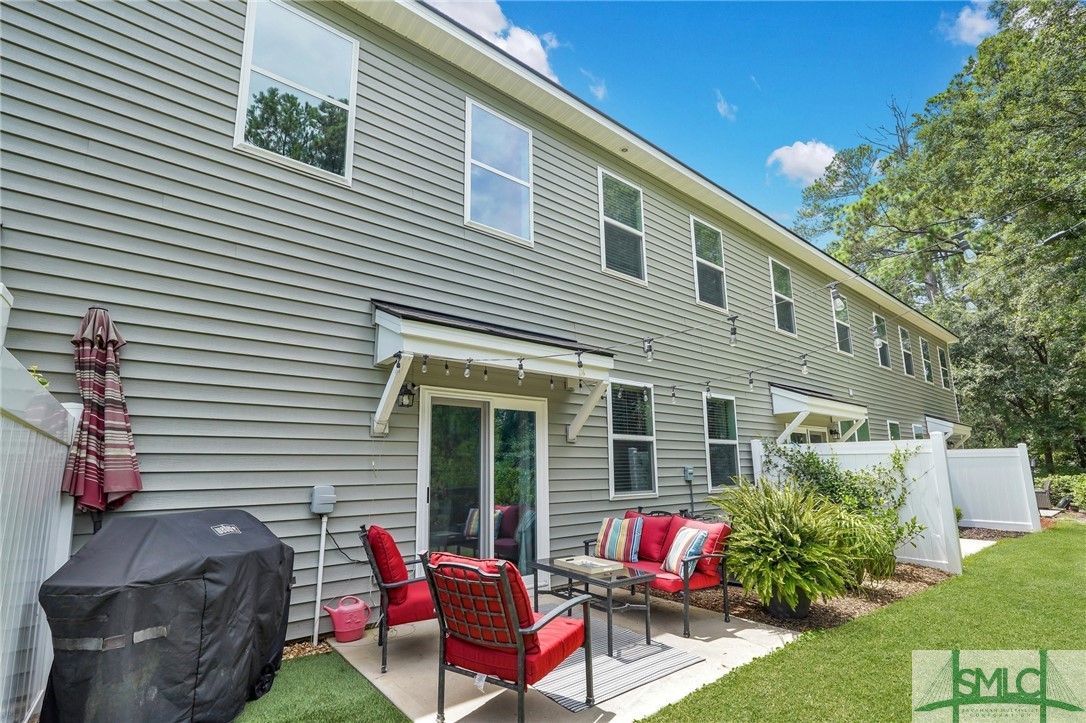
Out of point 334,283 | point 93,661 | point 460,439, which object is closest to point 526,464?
point 460,439

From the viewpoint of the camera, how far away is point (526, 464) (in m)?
6.21

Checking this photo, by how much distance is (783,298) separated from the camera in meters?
11.2

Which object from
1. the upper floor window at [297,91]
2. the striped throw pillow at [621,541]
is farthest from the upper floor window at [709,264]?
the upper floor window at [297,91]

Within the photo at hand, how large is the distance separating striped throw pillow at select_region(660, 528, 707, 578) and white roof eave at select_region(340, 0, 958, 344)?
18.0ft

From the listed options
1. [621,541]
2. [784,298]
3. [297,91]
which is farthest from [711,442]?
[297,91]

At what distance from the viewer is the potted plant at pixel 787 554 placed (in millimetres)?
4812

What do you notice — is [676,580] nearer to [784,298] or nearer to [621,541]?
[621,541]

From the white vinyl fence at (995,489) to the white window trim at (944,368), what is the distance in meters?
8.51

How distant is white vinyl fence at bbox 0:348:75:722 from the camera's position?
7.54 feet

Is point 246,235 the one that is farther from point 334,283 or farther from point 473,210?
point 473,210

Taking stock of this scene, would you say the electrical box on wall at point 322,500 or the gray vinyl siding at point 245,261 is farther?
the electrical box on wall at point 322,500

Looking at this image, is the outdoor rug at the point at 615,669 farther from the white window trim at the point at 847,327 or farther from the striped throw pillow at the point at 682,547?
the white window trim at the point at 847,327

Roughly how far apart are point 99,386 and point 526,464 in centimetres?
399

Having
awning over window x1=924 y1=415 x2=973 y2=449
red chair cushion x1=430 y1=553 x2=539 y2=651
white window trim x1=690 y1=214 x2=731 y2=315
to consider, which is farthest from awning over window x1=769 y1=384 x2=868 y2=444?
red chair cushion x1=430 y1=553 x2=539 y2=651
